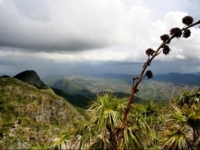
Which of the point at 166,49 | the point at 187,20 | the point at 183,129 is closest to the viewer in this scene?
the point at 187,20

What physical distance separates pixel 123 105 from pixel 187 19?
207 inches

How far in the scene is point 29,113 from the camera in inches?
5059

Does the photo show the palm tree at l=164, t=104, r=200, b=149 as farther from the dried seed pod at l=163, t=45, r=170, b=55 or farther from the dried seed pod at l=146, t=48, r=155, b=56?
the dried seed pod at l=146, t=48, r=155, b=56

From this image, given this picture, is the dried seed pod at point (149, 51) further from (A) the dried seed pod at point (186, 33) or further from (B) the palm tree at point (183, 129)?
(B) the palm tree at point (183, 129)

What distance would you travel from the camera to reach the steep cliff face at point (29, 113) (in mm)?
92244

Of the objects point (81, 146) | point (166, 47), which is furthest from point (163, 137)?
point (166, 47)

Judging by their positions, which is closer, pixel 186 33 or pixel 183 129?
pixel 186 33

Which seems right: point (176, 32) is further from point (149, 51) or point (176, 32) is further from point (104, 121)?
point (104, 121)

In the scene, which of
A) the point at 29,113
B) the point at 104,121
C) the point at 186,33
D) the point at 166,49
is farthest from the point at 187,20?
the point at 29,113

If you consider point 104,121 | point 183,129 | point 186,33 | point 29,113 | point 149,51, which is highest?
point 186,33

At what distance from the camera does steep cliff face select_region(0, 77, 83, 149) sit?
9224 centimetres

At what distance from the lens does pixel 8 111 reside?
121m

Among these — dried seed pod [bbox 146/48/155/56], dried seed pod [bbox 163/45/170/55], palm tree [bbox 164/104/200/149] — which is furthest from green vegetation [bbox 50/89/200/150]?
dried seed pod [bbox 163/45/170/55]

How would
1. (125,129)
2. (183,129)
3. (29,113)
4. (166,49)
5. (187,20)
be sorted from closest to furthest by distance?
1. (187,20)
2. (166,49)
3. (125,129)
4. (183,129)
5. (29,113)
